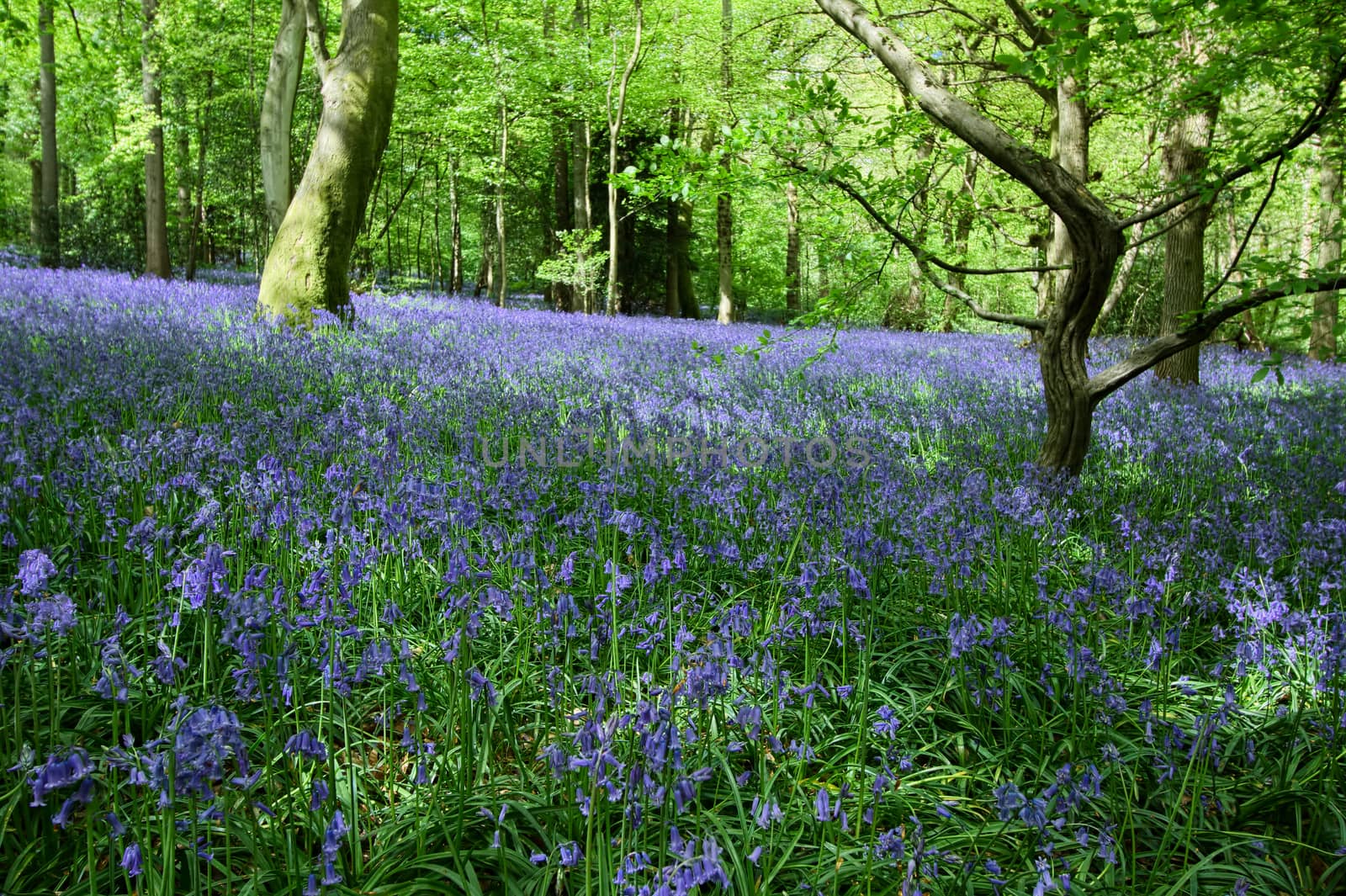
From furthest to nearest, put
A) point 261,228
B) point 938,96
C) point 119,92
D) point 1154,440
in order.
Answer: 1. point 261,228
2. point 119,92
3. point 1154,440
4. point 938,96

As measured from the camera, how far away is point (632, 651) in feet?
9.07

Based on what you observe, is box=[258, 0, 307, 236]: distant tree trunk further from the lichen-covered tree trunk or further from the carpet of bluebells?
the carpet of bluebells

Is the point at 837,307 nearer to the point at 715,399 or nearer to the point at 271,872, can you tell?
the point at 715,399

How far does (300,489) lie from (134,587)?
0.75 meters

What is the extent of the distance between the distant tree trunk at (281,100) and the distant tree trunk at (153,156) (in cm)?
537

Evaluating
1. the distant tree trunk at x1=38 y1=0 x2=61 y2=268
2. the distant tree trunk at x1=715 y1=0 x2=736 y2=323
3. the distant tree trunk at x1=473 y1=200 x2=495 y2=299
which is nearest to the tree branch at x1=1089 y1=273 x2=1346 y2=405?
the distant tree trunk at x1=715 y1=0 x2=736 y2=323

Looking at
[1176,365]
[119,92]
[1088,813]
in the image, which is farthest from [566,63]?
[1088,813]

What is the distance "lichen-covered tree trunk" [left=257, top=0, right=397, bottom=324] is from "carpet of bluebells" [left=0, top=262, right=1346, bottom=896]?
3454mm

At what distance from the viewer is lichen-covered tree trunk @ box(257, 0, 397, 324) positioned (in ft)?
29.9

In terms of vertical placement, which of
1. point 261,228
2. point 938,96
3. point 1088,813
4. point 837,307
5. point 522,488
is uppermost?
point 261,228

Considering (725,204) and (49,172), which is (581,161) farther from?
(49,172)

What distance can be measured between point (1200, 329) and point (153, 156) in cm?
1885

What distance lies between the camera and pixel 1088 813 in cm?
218

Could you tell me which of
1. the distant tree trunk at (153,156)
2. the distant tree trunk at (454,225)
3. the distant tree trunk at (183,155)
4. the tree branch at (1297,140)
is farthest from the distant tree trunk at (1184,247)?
the distant tree trunk at (183,155)
